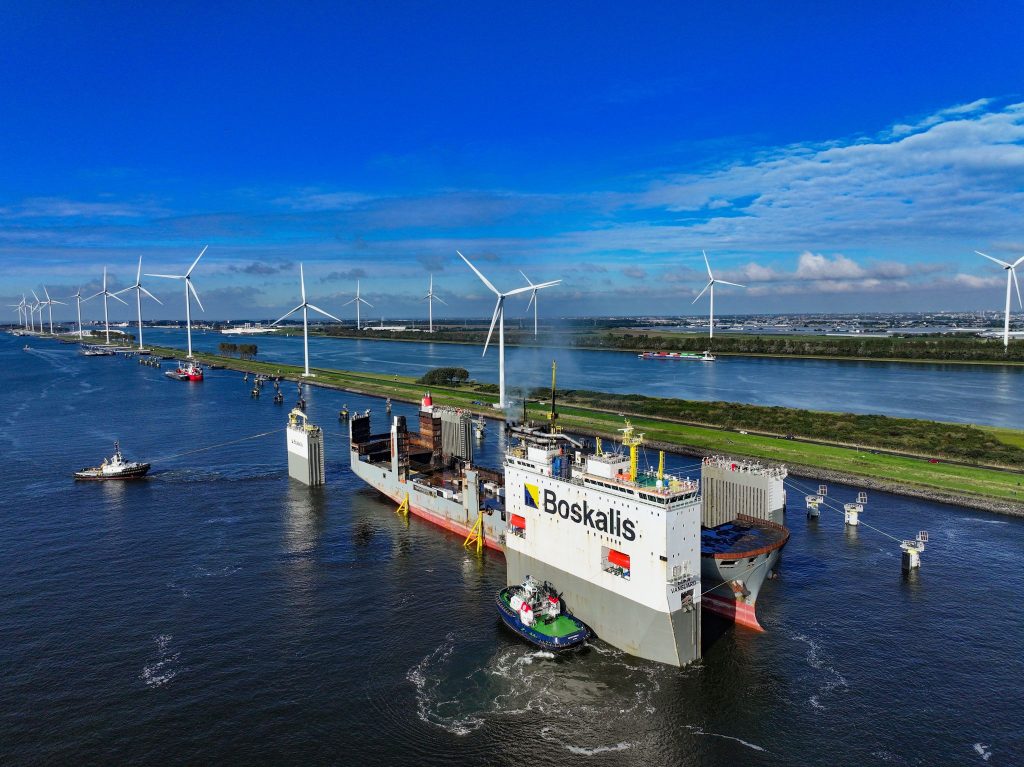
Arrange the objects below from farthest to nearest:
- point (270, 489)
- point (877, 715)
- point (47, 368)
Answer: point (47, 368) → point (270, 489) → point (877, 715)

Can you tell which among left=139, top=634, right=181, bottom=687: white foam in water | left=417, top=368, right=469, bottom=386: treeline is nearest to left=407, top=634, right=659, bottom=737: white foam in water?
left=139, top=634, right=181, bottom=687: white foam in water

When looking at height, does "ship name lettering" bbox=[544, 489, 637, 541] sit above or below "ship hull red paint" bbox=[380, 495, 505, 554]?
above

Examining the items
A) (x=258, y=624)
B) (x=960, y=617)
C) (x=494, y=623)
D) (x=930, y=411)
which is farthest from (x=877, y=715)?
(x=930, y=411)

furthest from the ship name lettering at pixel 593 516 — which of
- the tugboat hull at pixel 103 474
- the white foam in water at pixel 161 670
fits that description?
the tugboat hull at pixel 103 474

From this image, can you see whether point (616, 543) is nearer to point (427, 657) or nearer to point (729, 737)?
point (729, 737)

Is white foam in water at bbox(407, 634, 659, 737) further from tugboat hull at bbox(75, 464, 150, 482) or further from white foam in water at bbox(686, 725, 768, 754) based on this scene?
tugboat hull at bbox(75, 464, 150, 482)

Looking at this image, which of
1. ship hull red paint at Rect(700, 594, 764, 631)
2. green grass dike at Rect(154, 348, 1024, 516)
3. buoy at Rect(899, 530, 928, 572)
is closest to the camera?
ship hull red paint at Rect(700, 594, 764, 631)

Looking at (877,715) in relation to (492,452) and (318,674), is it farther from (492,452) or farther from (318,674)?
(492,452)
